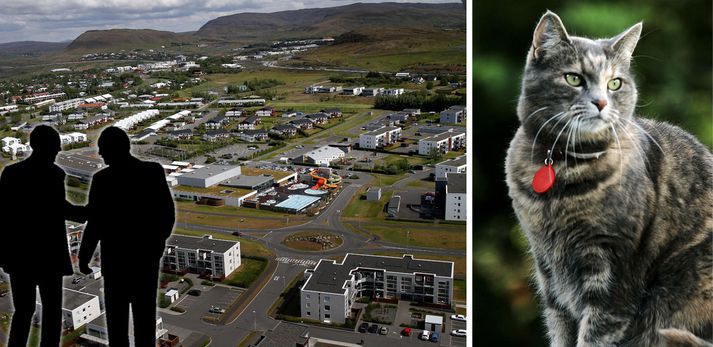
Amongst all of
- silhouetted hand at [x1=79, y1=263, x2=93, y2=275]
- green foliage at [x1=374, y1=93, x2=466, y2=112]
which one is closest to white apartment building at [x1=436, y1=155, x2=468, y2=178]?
green foliage at [x1=374, y1=93, x2=466, y2=112]

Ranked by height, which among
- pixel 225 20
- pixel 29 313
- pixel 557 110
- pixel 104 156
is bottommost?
pixel 29 313

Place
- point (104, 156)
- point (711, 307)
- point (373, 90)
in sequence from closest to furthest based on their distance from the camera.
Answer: point (711, 307) < point (104, 156) < point (373, 90)

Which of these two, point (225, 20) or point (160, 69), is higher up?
point (225, 20)

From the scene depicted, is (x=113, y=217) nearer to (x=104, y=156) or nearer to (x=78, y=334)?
(x=104, y=156)

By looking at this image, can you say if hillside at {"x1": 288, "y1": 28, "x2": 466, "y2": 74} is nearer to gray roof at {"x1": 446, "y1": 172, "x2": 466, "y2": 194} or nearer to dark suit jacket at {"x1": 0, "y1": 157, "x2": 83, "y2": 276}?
gray roof at {"x1": 446, "y1": 172, "x2": 466, "y2": 194}

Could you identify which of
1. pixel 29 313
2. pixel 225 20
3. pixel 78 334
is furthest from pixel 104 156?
pixel 225 20

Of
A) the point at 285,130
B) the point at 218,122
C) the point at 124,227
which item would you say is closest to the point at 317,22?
the point at 285,130

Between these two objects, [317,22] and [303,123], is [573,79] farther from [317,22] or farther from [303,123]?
[303,123]

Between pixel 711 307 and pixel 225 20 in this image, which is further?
pixel 225 20
